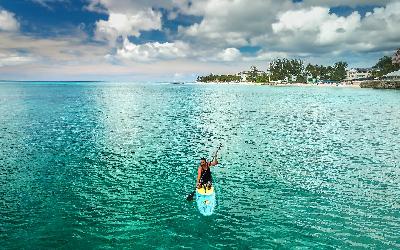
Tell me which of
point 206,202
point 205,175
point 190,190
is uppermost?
point 205,175

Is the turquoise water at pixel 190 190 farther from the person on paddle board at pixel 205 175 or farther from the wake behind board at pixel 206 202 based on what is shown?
the person on paddle board at pixel 205 175

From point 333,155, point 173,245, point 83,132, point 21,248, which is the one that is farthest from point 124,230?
point 83,132

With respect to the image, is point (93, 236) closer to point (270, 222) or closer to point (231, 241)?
point (231, 241)

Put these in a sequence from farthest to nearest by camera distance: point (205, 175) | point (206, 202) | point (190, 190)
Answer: point (190, 190) → point (205, 175) → point (206, 202)

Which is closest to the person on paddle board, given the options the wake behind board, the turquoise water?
the wake behind board

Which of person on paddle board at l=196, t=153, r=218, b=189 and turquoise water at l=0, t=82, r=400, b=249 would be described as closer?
turquoise water at l=0, t=82, r=400, b=249

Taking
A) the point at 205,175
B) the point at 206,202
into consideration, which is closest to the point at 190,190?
the point at 205,175

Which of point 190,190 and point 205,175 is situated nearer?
point 205,175

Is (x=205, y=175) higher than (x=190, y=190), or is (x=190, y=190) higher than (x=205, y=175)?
(x=205, y=175)

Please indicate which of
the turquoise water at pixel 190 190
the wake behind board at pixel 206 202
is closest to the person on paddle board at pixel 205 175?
the wake behind board at pixel 206 202

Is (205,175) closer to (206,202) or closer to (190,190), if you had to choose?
(206,202)

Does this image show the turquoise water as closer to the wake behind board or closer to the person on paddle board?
the wake behind board

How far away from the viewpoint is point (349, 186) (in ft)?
108

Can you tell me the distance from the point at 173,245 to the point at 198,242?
5.24 ft
